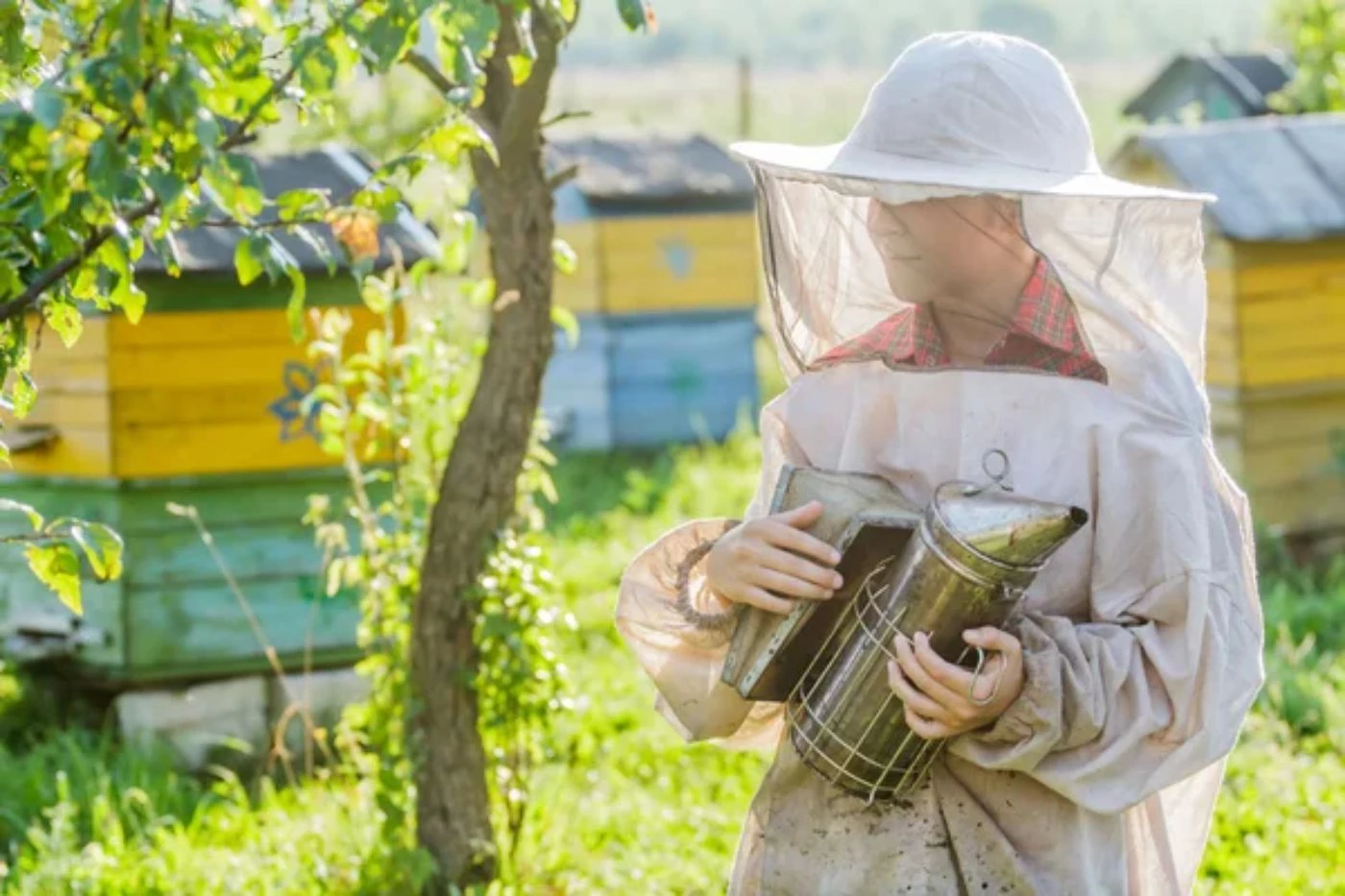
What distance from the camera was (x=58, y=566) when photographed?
2184 mm

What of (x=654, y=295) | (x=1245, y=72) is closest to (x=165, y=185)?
(x=654, y=295)

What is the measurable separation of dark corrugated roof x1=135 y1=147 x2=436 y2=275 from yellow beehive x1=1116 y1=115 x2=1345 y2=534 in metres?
2.77

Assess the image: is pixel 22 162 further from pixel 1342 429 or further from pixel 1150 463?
pixel 1342 429

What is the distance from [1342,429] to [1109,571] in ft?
17.6

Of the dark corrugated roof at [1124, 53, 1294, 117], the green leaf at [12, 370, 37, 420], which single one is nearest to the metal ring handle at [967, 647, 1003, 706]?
the green leaf at [12, 370, 37, 420]

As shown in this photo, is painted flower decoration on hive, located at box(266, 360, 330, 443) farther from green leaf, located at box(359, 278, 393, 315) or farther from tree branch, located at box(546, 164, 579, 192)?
tree branch, located at box(546, 164, 579, 192)

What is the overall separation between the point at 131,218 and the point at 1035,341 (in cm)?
88

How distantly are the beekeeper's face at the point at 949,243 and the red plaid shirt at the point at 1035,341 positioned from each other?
0.04m

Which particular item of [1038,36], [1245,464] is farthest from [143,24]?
[1038,36]

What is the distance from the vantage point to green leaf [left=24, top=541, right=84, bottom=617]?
2180mm

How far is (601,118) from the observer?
2673 cm

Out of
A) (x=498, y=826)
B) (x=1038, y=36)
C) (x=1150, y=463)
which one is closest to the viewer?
(x=1150, y=463)

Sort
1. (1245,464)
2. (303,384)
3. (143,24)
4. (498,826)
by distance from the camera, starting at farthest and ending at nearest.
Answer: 1. (1245,464)
2. (303,384)
3. (498,826)
4. (143,24)

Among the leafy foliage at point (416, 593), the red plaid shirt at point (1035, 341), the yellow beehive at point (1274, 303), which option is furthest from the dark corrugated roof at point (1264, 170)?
the red plaid shirt at point (1035, 341)
